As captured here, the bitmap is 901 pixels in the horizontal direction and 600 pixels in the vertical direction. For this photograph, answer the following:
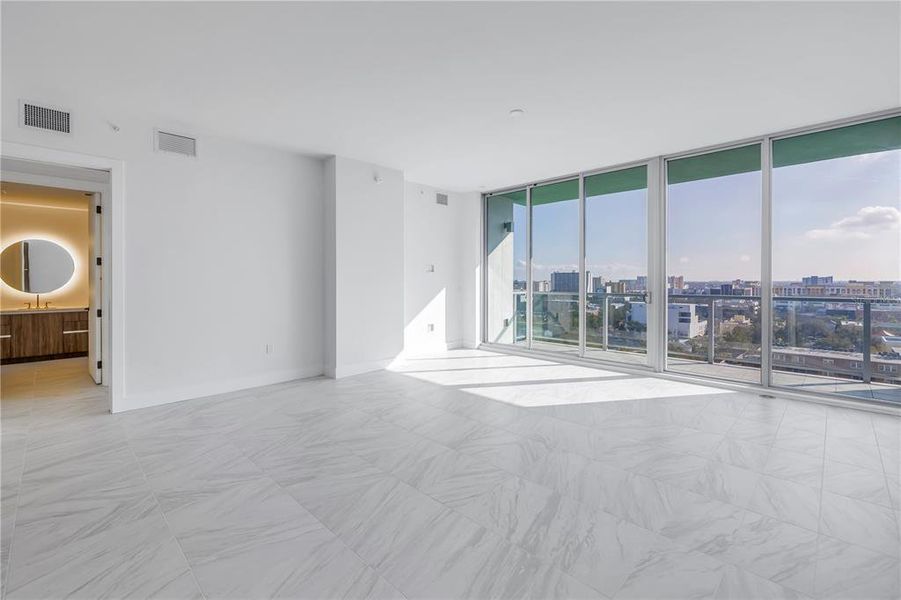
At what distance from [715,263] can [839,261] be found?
3.74ft

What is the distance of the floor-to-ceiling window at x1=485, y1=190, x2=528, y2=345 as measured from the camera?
7.50 meters

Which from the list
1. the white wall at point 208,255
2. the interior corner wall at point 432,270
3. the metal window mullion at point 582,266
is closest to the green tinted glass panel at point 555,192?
the metal window mullion at point 582,266

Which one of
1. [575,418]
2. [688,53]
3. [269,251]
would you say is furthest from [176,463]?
[688,53]

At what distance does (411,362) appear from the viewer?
6.70 m

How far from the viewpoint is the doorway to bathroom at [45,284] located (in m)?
6.20

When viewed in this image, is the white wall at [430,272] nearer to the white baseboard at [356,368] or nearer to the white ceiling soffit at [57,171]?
the white baseboard at [356,368]

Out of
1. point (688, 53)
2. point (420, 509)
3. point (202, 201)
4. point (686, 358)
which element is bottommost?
point (420, 509)

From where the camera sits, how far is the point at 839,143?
14.6ft

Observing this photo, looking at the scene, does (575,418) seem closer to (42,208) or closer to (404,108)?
(404,108)

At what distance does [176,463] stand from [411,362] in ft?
12.8

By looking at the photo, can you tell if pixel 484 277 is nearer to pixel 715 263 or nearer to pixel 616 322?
pixel 616 322

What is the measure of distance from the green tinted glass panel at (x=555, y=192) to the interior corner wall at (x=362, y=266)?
241cm

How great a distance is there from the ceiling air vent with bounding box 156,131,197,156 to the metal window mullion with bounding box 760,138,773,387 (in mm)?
6391

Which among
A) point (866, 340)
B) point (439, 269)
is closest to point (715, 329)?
point (866, 340)
